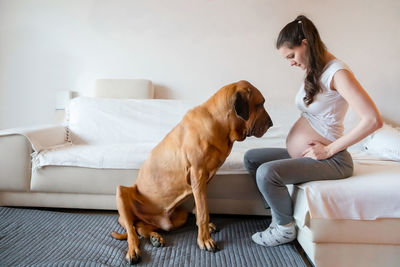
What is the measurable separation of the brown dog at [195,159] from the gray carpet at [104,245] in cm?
7

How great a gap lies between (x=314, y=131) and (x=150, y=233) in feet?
3.37

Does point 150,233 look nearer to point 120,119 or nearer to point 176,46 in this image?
point 120,119

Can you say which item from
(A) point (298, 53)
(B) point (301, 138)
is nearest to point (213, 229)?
(B) point (301, 138)

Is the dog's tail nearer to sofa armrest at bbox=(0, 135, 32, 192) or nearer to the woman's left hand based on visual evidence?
sofa armrest at bbox=(0, 135, 32, 192)

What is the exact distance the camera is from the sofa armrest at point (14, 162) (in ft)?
5.51

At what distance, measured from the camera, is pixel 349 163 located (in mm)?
1206

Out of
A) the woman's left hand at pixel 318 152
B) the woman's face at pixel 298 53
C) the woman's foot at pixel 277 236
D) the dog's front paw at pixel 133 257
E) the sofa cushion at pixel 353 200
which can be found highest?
the woman's face at pixel 298 53

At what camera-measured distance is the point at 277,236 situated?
1.26 meters

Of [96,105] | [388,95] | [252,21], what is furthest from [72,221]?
[388,95]

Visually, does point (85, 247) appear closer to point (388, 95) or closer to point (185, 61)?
point (185, 61)

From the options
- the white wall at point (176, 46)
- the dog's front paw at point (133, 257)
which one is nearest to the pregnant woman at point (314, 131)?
the dog's front paw at point (133, 257)

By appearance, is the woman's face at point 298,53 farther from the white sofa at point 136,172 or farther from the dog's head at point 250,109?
the white sofa at point 136,172

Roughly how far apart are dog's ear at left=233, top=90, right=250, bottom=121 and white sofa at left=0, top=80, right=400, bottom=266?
42cm

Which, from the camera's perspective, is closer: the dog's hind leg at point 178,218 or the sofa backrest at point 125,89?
the dog's hind leg at point 178,218
